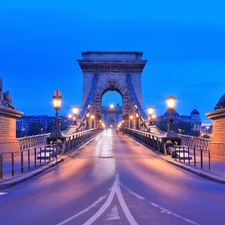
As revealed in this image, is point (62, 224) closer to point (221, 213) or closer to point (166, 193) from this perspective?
point (221, 213)

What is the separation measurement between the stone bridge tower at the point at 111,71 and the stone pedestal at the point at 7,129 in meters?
58.2

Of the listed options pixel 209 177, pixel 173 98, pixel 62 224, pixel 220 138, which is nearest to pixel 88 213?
pixel 62 224

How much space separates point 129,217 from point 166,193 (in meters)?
3.01

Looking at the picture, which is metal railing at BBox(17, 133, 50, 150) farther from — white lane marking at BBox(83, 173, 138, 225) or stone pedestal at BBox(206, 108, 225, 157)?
white lane marking at BBox(83, 173, 138, 225)

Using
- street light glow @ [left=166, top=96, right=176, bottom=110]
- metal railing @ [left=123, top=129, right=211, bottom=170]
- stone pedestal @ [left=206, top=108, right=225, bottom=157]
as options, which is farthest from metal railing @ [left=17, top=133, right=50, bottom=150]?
stone pedestal @ [left=206, top=108, right=225, bottom=157]

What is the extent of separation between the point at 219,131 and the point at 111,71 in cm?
6206

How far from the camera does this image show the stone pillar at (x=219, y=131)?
1942 centimetres

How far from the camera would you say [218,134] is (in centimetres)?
2033

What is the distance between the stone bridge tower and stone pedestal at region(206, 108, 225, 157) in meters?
58.7

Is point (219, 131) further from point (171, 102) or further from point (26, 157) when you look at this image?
point (26, 157)

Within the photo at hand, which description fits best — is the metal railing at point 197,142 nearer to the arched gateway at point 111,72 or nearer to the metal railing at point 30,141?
the metal railing at point 30,141

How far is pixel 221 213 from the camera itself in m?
7.61

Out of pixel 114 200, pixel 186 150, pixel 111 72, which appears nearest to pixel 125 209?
pixel 114 200

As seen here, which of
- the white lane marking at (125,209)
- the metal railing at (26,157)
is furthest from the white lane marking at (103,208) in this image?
the metal railing at (26,157)
